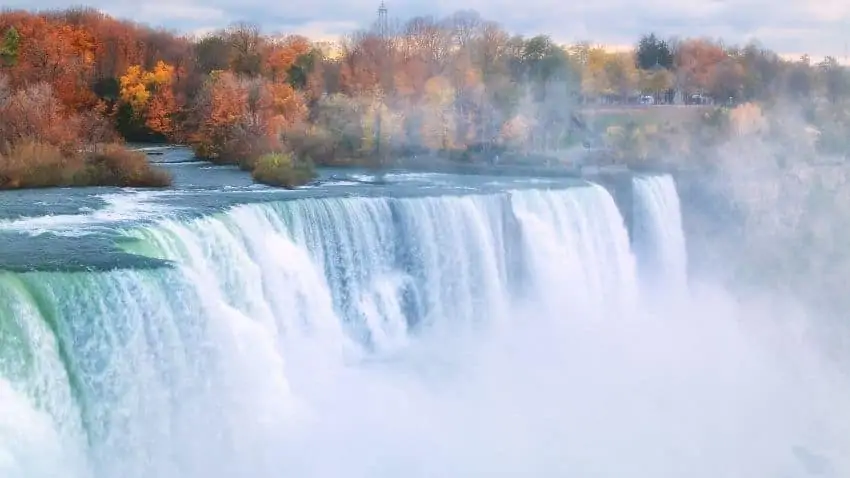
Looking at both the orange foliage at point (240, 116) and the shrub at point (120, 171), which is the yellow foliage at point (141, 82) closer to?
the orange foliage at point (240, 116)

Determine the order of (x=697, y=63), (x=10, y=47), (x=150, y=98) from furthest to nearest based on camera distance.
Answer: (x=697, y=63) → (x=150, y=98) → (x=10, y=47)

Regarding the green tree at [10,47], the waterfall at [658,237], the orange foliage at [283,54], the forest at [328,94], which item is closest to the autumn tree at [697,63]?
the forest at [328,94]

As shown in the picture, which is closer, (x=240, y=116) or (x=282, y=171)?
(x=282, y=171)

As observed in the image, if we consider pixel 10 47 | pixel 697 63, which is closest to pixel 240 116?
pixel 10 47

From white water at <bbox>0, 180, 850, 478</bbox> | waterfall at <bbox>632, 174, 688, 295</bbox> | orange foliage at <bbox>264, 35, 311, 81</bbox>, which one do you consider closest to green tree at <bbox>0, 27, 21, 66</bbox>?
orange foliage at <bbox>264, 35, 311, 81</bbox>

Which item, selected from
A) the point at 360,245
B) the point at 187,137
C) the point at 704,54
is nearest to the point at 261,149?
the point at 187,137

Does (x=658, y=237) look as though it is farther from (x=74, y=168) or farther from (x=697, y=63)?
(x=697, y=63)

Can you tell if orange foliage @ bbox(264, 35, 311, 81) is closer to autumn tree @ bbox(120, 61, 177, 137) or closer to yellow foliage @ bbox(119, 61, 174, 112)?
yellow foliage @ bbox(119, 61, 174, 112)
